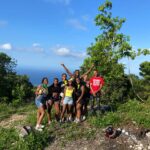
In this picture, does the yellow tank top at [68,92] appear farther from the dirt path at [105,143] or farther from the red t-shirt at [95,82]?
Result: the dirt path at [105,143]

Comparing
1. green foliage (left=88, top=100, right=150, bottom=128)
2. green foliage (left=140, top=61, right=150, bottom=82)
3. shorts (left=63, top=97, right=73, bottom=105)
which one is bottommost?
green foliage (left=88, top=100, right=150, bottom=128)

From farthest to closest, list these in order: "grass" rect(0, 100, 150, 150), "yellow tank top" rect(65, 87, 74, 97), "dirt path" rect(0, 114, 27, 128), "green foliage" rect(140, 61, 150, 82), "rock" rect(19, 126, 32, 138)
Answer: "green foliage" rect(140, 61, 150, 82) < "dirt path" rect(0, 114, 27, 128) < "yellow tank top" rect(65, 87, 74, 97) < "rock" rect(19, 126, 32, 138) < "grass" rect(0, 100, 150, 150)

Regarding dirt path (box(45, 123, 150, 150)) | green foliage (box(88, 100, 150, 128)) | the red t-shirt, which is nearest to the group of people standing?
the red t-shirt

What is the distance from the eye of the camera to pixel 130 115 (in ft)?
44.5

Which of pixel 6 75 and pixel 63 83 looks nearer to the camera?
pixel 63 83

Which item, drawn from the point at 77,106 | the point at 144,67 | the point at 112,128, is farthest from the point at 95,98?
the point at 144,67

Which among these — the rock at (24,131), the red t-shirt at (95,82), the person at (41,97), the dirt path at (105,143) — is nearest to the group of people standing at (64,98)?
the person at (41,97)

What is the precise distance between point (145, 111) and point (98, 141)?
321cm

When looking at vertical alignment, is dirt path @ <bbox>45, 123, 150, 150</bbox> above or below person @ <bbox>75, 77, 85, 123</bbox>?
→ below

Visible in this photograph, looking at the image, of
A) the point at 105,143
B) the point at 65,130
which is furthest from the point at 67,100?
the point at 105,143

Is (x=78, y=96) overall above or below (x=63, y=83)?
below

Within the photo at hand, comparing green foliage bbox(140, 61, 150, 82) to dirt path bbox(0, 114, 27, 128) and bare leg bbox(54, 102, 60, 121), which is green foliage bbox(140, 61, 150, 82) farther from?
bare leg bbox(54, 102, 60, 121)

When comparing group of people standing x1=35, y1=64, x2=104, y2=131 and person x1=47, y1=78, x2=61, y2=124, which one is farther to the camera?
person x1=47, y1=78, x2=61, y2=124

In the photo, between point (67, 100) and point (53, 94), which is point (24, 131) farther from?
point (67, 100)
